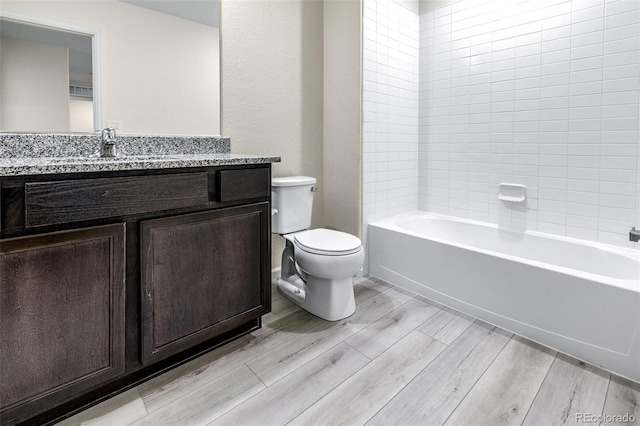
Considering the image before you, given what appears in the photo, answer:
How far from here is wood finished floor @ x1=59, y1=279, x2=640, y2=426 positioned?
4.17 feet

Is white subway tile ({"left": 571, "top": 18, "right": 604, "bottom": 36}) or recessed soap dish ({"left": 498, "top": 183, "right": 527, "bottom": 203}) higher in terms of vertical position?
white subway tile ({"left": 571, "top": 18, "right": 604, "bottom": 36})

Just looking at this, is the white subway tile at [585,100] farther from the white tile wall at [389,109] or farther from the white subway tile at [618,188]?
the white tile wall at [389,109]

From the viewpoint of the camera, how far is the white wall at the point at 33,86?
1.53m

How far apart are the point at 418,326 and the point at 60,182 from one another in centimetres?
176

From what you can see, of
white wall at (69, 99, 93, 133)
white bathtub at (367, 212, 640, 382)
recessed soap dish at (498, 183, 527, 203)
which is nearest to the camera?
white bathtub at (367, 212, 640, 382)

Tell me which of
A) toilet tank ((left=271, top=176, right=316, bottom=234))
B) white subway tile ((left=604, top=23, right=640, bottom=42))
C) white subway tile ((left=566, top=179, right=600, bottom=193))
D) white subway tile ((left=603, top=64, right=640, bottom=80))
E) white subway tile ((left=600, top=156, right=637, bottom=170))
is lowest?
toilet tank ((left=271, top=176, right=316, bottom=234))

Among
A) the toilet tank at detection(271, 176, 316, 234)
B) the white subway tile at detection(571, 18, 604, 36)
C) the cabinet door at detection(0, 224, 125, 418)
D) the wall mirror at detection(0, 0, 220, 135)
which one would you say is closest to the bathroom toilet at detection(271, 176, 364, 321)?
the toilet tank at detection(271, 176, 316, 234)

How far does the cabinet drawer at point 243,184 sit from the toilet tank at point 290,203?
18.7 inches

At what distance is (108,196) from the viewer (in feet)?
3.98

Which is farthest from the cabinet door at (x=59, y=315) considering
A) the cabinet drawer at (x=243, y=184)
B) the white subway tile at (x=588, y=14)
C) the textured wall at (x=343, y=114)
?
the white subway tile at (x=588, y=14)

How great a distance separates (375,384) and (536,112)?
2.00 metres

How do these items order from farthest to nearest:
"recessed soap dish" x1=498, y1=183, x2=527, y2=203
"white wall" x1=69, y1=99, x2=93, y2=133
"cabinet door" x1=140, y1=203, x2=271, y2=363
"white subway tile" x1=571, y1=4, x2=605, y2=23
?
"recessed soap dish" x1=498, y1=183, x2=527, y2=203 → "white subway tile" x1=571, y1=4, x2=605, y2=23 → "white wall" x1=69, y1=99, x2=93, y2=133 → "cabinet door" x1=140, y1=203, x2=271, y2=363

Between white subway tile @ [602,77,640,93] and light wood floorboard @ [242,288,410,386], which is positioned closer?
light wood floorboard @ [242,288,410,386]

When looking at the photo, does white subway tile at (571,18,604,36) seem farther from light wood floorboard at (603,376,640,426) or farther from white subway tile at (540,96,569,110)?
light wood floorboard at (603,376,640,426)
